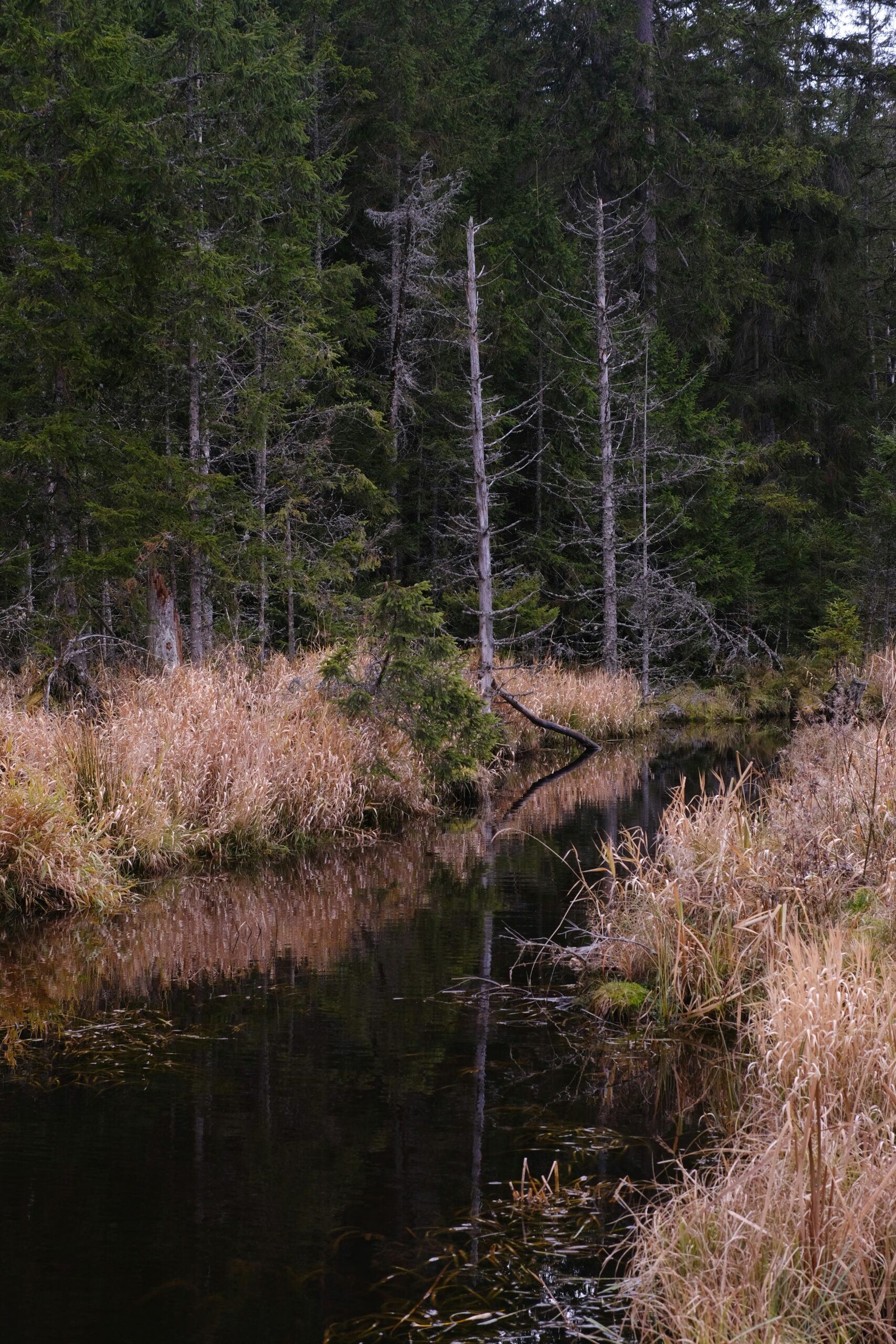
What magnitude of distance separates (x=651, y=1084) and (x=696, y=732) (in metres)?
Result: 18.3

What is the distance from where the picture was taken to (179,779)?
10227mm

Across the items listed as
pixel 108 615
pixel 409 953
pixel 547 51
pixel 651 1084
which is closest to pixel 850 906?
pixel 651 1084

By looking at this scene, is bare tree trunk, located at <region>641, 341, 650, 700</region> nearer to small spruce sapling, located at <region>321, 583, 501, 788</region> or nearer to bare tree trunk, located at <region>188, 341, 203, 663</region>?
bare tree trunk, located at <region>188, 341, 203, 663</region>

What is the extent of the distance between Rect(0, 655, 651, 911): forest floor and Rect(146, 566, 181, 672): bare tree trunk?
1.47m

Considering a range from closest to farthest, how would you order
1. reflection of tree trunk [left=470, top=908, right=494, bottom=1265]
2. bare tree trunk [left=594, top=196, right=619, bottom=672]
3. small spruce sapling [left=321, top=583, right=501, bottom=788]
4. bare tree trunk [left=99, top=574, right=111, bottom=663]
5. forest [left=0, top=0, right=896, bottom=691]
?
reflection of tree trunk [left=470, top=908, right=494, bottom=1265], small spruce sapling [left=321, top=583, right=501, bottom=788], forest [left=0, top=0, right=896, bottom=691], bare tree trunk [left=99, top=574, right=111, bottom=663], bare tree trunk [left=594, top=196, right=619, bottom=672]

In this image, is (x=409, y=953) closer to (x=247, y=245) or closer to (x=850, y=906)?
(x=850, y=906)

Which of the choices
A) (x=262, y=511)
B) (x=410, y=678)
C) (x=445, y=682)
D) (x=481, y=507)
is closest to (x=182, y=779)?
(x=410, y=678)

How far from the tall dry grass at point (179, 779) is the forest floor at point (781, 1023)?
338 centimetres

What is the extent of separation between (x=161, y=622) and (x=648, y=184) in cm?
2149

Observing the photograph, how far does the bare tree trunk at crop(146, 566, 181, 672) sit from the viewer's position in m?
15.3

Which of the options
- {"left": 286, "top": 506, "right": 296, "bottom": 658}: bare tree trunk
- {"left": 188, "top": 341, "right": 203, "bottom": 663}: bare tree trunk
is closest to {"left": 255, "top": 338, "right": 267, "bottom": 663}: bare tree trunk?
{"left": 286, "top": 506, "right": 296, "bottom": 658}: bare tree trunk

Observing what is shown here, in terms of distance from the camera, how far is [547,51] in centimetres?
3234

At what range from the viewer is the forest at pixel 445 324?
46.5ft

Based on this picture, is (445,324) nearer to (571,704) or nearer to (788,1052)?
(571,704)
